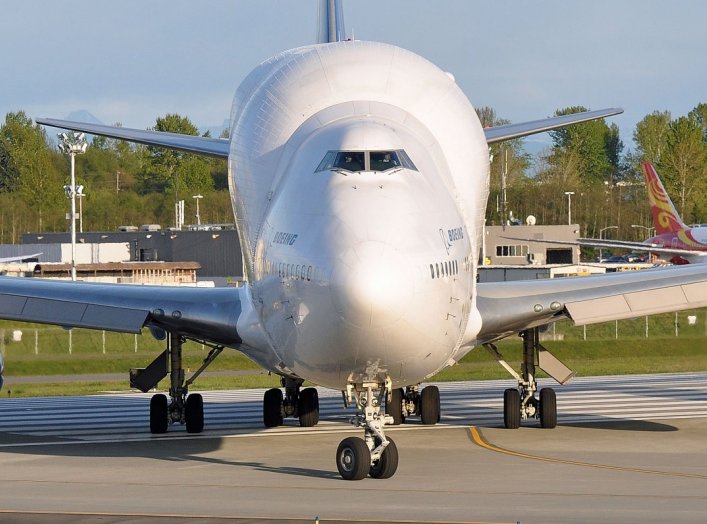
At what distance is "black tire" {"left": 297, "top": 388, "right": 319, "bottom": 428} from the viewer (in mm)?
29656

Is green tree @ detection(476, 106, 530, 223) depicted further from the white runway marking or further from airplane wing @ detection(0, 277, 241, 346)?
airplane wing @ detection(0, 277, 241, 346)

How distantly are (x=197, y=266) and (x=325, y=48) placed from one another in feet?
248

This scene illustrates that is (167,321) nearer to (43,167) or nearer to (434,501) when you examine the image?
(434,501)

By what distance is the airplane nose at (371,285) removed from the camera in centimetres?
1759

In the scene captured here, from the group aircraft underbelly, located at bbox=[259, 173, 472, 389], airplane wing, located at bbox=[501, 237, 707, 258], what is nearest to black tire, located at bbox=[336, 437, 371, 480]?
aircraft underbelly, located at bbox=[259, 173, 472, 389]

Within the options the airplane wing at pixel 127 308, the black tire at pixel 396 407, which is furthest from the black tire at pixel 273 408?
the airplane wing at pixel 127 308

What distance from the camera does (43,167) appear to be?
5344 inches

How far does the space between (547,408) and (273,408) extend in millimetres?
5981

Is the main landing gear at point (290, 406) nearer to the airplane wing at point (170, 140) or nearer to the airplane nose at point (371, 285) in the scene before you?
Answer: the airplane wing at point (170, 140)

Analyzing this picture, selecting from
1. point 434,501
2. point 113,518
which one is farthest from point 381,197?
point 113,518

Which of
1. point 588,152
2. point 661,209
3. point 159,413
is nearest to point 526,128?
point 159,413

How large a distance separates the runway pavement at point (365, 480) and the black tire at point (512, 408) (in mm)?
447

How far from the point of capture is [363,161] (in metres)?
19.5

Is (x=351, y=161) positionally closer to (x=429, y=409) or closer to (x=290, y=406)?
(x=290, y=406)
